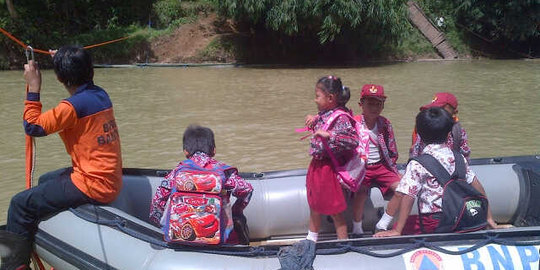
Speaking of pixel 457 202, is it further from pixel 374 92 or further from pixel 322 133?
pixel 374 92

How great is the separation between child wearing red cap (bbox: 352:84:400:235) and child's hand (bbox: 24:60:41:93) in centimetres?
190

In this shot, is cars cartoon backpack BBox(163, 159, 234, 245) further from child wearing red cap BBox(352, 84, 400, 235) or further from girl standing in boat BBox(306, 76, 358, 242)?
child wearing red cap BBox(352, 84, 400, 235)

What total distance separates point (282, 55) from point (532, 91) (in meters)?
8.55

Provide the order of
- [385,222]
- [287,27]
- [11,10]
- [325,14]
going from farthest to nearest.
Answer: [11,10] → [287,27] → [325,14] → [385,222]

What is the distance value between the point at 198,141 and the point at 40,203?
0.91 meters

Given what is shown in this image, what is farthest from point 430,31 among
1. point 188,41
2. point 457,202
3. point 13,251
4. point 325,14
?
point 13,251

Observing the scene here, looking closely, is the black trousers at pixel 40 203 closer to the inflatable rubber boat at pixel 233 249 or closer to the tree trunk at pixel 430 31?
the inflatable rubber boat at pixel 233 249

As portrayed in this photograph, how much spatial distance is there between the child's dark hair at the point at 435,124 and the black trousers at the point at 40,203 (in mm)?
1814

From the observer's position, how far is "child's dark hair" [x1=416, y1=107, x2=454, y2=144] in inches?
111

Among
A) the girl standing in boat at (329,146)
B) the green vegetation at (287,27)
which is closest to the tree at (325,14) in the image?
the green vegetation at (287,27)

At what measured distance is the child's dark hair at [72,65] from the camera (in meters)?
2.72

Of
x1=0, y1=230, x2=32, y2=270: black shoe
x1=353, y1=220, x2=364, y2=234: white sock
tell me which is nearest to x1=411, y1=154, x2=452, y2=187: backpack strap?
x1=353, y1=220, x2=364, y2=234: white sock

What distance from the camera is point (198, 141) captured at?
285 cm

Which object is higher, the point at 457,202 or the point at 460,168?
the point at 460,168
